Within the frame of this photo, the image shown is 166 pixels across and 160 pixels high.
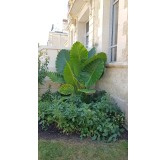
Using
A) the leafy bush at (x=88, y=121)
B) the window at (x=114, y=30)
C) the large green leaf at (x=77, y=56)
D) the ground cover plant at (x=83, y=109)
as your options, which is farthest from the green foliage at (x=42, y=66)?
the window at (x=114, y=30)

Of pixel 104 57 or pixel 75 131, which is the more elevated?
pixel 104 57

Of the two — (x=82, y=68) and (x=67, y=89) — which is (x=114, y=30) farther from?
(x=67, y=89)

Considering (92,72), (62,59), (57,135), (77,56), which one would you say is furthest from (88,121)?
(62,59)

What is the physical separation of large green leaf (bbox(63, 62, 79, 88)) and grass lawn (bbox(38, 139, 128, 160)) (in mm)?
1774

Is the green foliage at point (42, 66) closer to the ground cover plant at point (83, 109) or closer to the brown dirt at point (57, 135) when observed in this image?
the ground cover plant at point (83, 109)

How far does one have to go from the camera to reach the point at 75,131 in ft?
11.3

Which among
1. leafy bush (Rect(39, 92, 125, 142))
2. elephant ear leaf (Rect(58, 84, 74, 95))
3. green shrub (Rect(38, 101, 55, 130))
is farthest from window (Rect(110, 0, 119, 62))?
green shrub (Rect(38, 101, 55, 130))

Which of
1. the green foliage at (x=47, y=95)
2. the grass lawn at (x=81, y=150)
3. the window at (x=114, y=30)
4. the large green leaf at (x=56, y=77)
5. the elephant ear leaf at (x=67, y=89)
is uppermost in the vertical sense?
the window at (x=114, y=30)

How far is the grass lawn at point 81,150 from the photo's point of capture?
263 cm

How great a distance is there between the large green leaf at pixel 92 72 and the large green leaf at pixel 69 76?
0.60 ft
